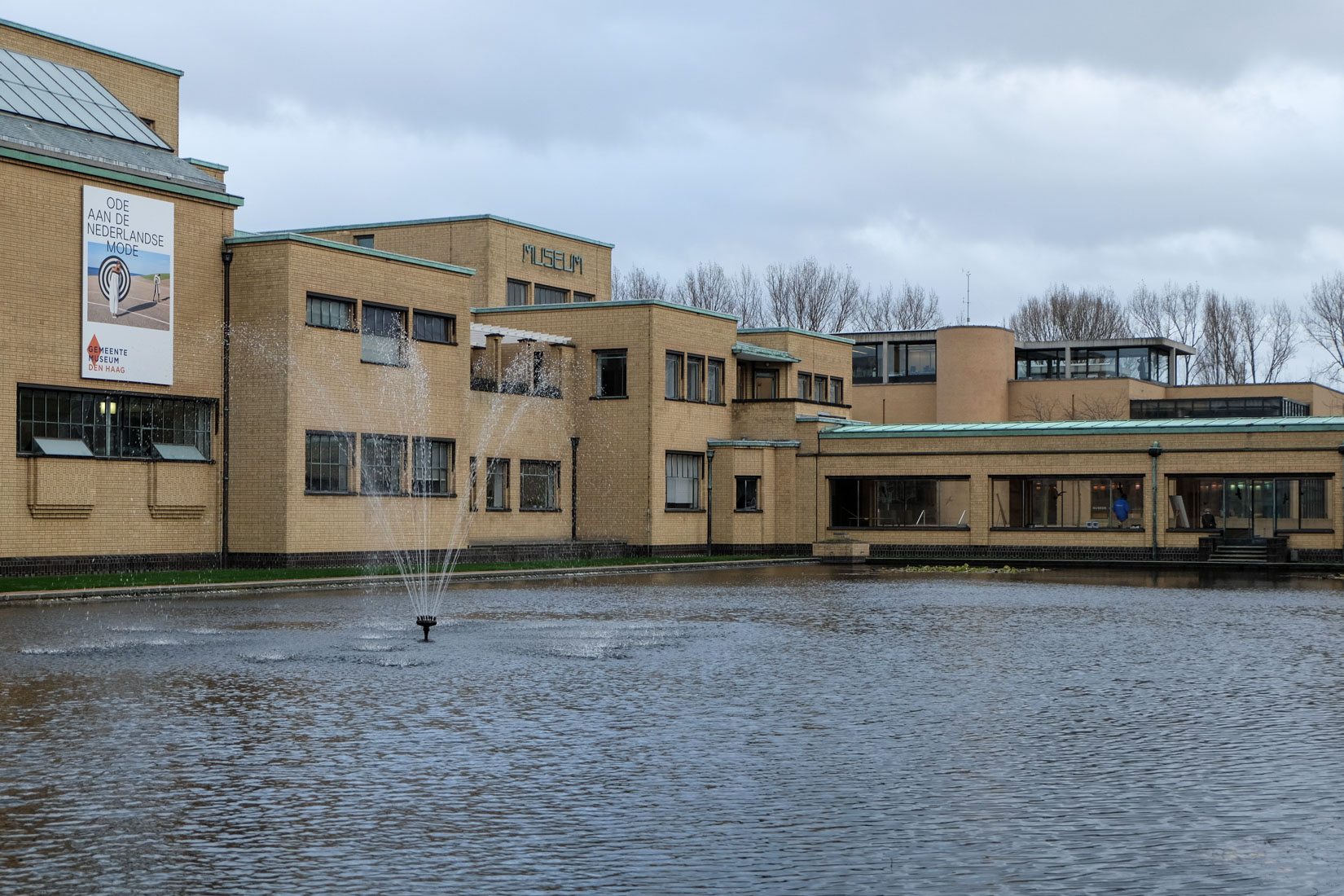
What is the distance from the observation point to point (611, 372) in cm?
5094

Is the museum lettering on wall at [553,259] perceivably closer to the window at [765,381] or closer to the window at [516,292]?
the window at [516,292]

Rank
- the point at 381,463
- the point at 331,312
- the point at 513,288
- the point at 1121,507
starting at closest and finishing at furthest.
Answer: the point at 331,312 → the point at 381,463 → the point at 1121,507 → the point at 513,288

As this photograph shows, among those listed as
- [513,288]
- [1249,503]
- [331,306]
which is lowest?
[1249,503]

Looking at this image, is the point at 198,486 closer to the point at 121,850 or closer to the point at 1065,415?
the point at 121,850

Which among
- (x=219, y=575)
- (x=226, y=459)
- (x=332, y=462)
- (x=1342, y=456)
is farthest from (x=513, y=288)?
(x=1342, y=456)

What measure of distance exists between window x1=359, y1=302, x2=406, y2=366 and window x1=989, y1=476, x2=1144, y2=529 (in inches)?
908

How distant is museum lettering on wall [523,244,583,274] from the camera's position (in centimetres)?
6262

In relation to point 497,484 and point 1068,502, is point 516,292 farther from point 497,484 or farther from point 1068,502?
point 1068,502

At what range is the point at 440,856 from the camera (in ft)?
27.0

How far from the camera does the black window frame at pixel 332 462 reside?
38594mm

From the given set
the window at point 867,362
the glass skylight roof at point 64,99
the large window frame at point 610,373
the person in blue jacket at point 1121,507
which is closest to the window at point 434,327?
the glass skylight roof at point 64,99

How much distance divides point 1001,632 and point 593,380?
3009 centimetres

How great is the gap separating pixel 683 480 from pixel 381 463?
46.7 feet

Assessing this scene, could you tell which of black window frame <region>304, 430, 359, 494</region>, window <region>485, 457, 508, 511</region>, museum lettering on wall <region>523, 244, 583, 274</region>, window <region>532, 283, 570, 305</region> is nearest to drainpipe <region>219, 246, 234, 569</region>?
black window frame <region>304, 430, 359, 494</region>
